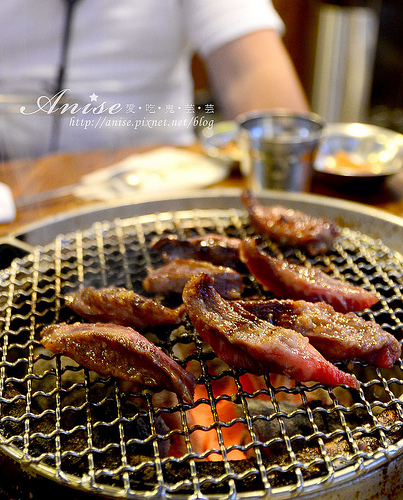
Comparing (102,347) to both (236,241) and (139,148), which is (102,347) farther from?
(139,148)

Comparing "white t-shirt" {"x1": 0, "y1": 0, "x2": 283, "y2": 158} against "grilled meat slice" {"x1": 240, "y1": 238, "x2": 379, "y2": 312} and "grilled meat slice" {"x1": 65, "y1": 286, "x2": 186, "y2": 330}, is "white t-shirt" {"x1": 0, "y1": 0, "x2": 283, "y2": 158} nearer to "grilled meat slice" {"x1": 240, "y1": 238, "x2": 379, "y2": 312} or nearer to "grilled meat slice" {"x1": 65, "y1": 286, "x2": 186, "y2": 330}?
"grilled meat slice" {"x1": 240, "y1": 238, "x2": 379, "y2": 312}

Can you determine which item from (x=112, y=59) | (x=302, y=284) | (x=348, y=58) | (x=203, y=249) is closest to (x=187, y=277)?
(x=203, y=249)

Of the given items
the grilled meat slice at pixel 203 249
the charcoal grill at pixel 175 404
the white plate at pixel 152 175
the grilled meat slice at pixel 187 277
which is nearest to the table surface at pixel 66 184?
the white plate at pixel 152 175

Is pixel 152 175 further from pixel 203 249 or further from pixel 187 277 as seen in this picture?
pixel 187 277

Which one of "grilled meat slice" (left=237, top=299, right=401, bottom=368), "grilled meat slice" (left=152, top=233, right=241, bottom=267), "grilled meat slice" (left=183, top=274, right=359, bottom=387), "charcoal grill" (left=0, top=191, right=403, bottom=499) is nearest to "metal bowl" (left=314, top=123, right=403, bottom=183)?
"charcoal grill" (left=0, top=191, right=403, bottom=499)

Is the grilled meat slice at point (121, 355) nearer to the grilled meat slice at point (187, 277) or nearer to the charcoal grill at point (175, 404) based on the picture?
the charcoal grill at point (175, 404)

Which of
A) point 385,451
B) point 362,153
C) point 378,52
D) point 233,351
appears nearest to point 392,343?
point 385,451
